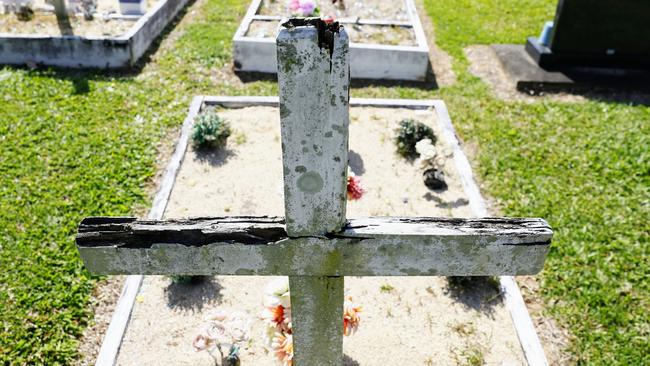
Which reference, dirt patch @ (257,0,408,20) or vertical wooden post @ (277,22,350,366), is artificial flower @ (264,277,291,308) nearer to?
vertical wooden post @ (277,22,350,366)

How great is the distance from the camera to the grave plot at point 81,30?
24.5 feet

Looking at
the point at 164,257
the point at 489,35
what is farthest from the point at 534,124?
the point at 164,257

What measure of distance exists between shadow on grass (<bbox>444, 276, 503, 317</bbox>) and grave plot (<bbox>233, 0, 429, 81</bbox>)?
4161mm

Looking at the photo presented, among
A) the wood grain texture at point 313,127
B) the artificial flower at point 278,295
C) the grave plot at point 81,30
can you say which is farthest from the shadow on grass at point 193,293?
the grave plot at point 81,30

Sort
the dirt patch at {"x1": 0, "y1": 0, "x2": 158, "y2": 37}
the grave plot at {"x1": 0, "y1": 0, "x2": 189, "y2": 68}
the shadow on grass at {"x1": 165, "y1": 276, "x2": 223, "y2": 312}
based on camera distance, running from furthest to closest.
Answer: the dirt patch at {"x1": 0, "y1": 0, "x2": 158, "y2": 37} → the grave plot at {"x1": 0, "y1": 0, "x2": 189, "y2": 68} → the shadow on grass at {"x1": 165, "y1": 276, "x2": 223, "y2": 312}

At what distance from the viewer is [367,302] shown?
4102mm

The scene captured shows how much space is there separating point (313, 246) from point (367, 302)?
2.23m

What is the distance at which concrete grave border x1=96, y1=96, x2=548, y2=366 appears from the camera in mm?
3658

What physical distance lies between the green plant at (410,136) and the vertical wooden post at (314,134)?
380cm

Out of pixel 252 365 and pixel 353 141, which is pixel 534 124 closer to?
pixel 353 141

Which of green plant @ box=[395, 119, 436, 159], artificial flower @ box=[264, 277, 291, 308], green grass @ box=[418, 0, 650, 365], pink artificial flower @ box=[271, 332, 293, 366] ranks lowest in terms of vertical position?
green grass @ box=[418, 0, 650, 365]

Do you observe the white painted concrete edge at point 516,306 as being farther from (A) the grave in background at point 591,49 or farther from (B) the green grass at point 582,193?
(A) the grave in background at point 591,49

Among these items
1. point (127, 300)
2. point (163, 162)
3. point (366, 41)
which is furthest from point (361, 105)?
point (127, 300)

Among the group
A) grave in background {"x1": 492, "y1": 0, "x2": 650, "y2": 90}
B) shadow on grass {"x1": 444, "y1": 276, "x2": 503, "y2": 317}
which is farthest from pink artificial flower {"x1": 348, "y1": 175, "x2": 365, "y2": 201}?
grave in background {"x1": 492, "y1": 0, "x2": 650, "y2": 90}
